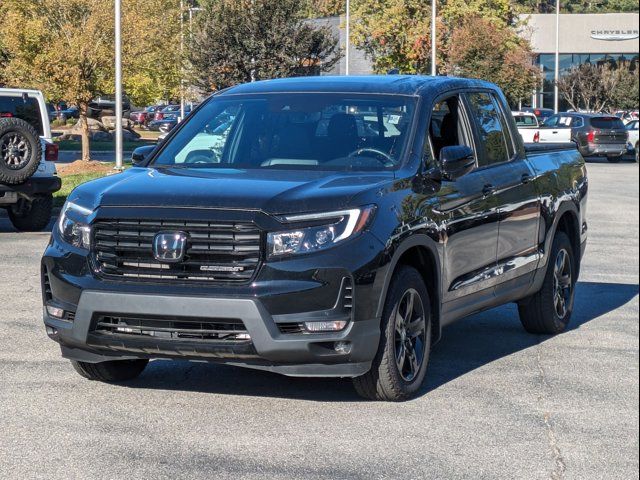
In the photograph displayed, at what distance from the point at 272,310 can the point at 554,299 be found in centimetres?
360

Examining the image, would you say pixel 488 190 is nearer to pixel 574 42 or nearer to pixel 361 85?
pixel 361 85

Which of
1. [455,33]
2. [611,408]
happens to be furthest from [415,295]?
[455,33]

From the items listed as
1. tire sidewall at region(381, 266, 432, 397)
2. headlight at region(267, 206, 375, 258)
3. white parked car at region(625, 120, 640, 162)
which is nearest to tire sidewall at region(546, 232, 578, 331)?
tire sidewall at region(381, 266, 432, 397)

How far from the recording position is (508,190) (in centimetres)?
873

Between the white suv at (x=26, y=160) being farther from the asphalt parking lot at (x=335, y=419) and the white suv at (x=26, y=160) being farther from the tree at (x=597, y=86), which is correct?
the tree at (x=597, y=86)

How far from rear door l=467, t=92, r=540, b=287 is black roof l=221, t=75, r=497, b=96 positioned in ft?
1.29

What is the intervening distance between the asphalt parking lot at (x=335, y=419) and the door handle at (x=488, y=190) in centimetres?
113

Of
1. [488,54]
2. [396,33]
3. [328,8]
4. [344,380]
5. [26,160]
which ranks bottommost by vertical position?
[344,380]

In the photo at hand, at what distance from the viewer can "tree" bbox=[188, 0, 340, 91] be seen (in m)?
36.8

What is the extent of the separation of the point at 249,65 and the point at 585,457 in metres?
31.9

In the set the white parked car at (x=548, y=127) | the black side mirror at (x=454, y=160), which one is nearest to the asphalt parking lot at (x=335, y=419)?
the black side mirror at (x=454, y=160)

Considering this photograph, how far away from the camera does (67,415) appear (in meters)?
6.88

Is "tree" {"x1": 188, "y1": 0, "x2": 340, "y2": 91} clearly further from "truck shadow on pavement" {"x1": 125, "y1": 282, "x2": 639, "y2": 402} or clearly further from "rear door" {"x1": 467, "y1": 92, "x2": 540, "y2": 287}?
"rear door" {"x1": 467, "y1": 92, "x2": 540, "y2": 287}

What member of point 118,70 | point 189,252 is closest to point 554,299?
point 189,252
